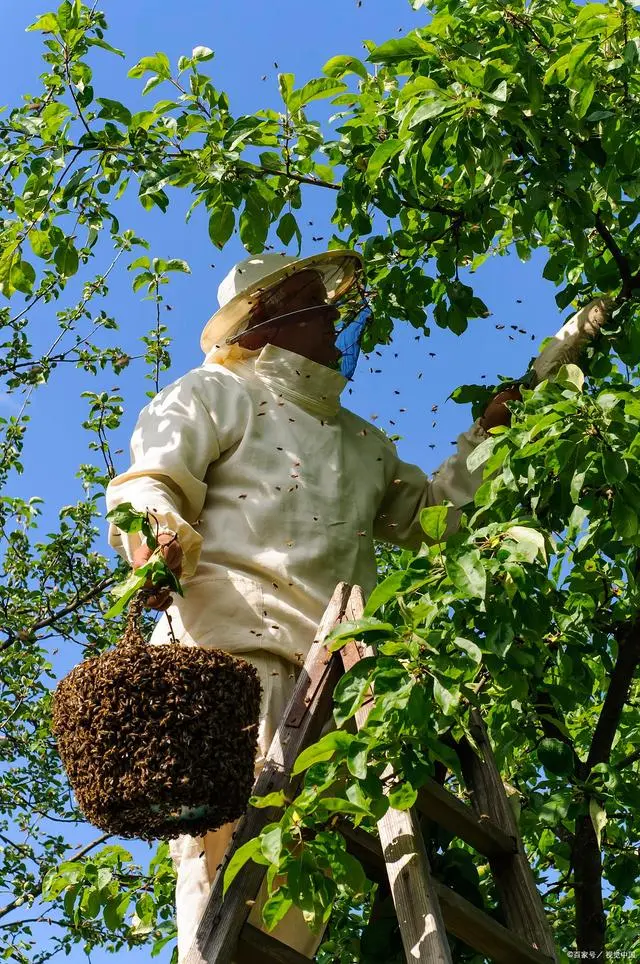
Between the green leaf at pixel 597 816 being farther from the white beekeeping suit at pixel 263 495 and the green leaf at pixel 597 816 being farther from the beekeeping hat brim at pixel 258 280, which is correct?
the beekeeping hat brim at pixel 258 280

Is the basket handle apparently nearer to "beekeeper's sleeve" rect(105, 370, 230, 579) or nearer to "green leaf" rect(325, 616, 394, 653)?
"beekeeper's sleeve" rect(105, 370, 230, 579)

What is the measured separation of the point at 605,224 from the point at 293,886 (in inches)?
121

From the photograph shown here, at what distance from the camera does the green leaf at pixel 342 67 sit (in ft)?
13.9

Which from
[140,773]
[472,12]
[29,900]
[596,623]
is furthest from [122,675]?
[29,900]

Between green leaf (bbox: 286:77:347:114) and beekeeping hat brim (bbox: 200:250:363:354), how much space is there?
60 centimetres


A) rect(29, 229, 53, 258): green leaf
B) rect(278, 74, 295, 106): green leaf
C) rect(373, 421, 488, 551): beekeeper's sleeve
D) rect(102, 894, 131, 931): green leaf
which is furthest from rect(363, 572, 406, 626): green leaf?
rect(29, 229, 53, 258): green leaf

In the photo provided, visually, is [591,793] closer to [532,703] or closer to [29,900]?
[532,703]

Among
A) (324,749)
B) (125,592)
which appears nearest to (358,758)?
(324,749)

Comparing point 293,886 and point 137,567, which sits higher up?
point 137,567

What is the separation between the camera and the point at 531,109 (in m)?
3.87

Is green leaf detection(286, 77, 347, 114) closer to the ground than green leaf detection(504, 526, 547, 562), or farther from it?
farther from it

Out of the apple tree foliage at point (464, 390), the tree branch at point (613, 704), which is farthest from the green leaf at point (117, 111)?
the tree branch at point (613, 704)

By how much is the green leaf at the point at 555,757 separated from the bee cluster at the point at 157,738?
1.40 metres

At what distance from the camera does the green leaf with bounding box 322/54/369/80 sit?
13.9 feet
